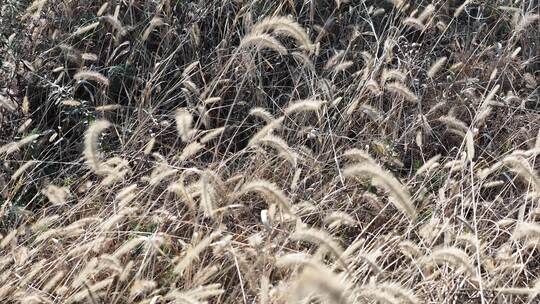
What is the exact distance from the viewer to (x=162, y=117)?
2977mm

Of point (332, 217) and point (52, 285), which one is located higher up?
point (332, 217)

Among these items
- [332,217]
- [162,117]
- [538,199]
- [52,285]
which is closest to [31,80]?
[162,117]

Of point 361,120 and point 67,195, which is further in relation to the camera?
point 361,120

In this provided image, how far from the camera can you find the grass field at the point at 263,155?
2.06m

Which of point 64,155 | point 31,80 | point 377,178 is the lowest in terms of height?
point 64,155

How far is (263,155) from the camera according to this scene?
8.84ft

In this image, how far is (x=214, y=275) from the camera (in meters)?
2.16

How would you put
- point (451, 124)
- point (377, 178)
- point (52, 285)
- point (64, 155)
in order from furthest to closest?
point (64, 155), point (451, 124), point (52, 285), point (377, 178)

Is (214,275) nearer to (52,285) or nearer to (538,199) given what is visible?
(52,285)

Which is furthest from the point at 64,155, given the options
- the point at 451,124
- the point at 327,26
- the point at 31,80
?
the point at 451,124

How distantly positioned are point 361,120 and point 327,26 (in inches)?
21.7

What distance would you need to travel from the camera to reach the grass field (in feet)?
6.77

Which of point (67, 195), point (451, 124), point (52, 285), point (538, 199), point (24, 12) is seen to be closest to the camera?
point (52, 285)

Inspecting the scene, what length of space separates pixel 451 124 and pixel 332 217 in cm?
89
